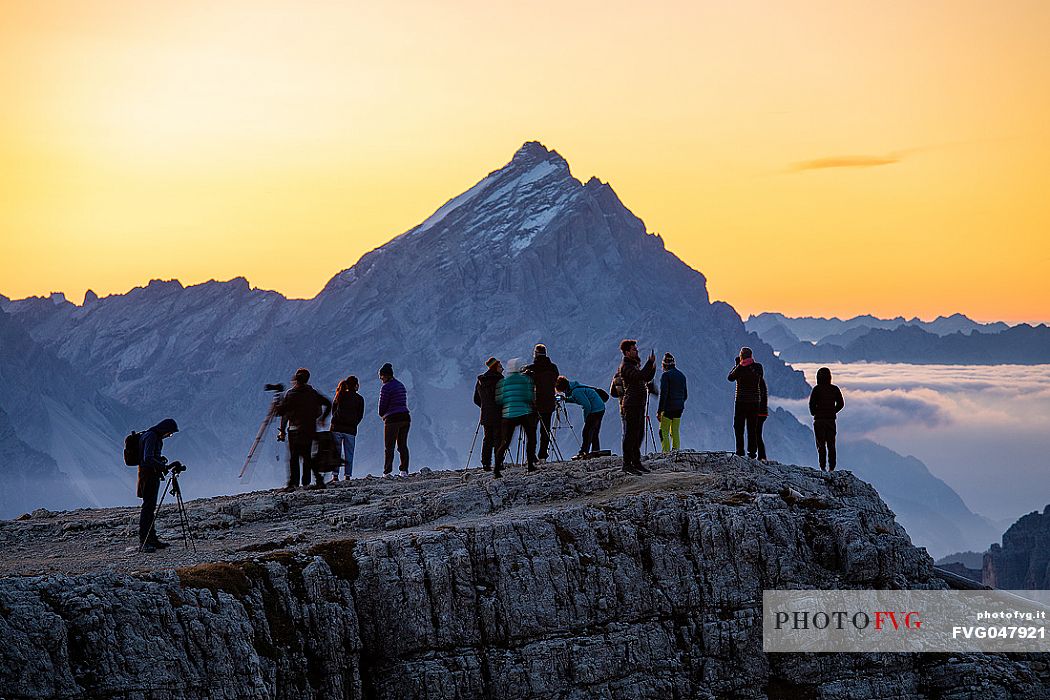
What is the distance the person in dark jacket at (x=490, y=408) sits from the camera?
36.1 m

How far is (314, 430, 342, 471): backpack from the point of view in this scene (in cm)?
3575

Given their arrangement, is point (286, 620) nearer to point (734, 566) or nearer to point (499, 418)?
point (734, 566)

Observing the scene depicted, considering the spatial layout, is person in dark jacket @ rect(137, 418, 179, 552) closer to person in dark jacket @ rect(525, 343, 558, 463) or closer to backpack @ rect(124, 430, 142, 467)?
backpack @ rect(124, 430, 142, 467)

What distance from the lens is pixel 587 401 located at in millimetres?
38250

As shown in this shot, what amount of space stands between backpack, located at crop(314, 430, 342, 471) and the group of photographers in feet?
0.13

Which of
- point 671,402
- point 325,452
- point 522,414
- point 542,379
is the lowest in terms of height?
point 325,452

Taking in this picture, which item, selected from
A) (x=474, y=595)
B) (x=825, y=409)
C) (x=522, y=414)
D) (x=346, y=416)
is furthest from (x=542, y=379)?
(x=825, y=409)

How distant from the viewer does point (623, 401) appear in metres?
33.6

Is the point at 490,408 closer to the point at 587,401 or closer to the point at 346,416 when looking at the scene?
the point at 587,401

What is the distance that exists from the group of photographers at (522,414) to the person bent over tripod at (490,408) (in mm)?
28

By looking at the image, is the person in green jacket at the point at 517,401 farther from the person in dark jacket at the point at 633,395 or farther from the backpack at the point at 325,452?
the backpack at the point at 325,452

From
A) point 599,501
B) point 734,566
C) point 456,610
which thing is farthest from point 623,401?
point 456,610

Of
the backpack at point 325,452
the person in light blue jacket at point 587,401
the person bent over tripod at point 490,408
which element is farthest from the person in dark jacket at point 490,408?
the backpack at point 325,452

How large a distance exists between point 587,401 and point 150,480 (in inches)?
563
